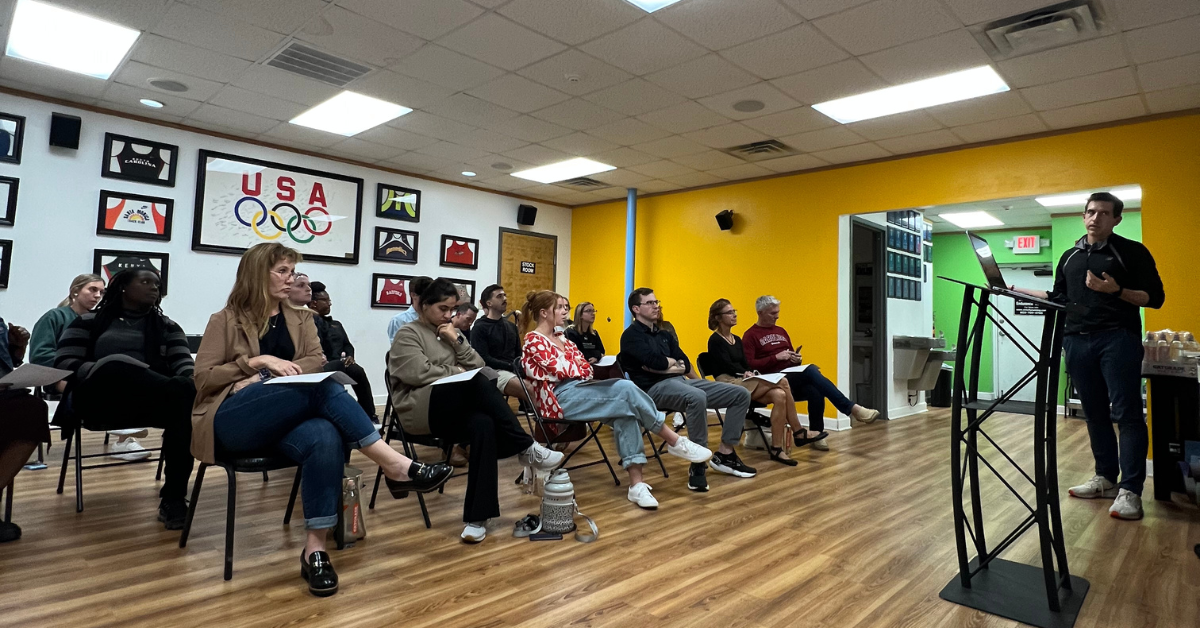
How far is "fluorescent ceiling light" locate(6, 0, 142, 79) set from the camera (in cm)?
386

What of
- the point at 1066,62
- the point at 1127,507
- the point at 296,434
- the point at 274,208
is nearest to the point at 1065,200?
the point at 1066,62

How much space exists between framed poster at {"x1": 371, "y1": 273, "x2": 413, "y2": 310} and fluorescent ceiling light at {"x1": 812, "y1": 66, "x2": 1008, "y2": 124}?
493 cm

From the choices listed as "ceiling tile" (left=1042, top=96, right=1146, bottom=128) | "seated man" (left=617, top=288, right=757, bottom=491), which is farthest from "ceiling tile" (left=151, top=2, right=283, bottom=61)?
"ceiling tile" (left=1042, top=96, right=1146, bottom=128)

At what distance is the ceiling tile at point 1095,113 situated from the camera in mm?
4691

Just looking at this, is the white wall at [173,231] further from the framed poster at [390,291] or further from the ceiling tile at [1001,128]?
the ceiling tile at [1001,128]

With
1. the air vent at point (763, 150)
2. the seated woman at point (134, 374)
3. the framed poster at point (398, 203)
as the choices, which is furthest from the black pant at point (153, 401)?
the air vent at point (763, 150)

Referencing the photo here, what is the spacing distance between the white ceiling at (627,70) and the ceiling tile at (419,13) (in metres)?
0.01

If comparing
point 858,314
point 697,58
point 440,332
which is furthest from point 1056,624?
point 858,314

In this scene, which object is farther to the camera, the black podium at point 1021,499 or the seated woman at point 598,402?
the seated woman at point 598,402

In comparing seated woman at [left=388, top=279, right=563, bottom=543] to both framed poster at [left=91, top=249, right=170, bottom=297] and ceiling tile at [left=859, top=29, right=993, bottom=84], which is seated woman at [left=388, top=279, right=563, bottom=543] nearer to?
ceiling tile at [left=859, top=29, right=993, bottom=84]

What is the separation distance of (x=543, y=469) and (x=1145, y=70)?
15.2ft

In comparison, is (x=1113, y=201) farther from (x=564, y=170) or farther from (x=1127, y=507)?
(x=564, y=170)

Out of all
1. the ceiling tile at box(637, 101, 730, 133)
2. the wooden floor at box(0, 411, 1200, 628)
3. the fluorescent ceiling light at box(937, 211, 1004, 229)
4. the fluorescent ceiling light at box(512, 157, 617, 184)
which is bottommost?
the wooden floor at box(0, 411, 1200, 628)

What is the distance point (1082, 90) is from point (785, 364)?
9.38 ft
